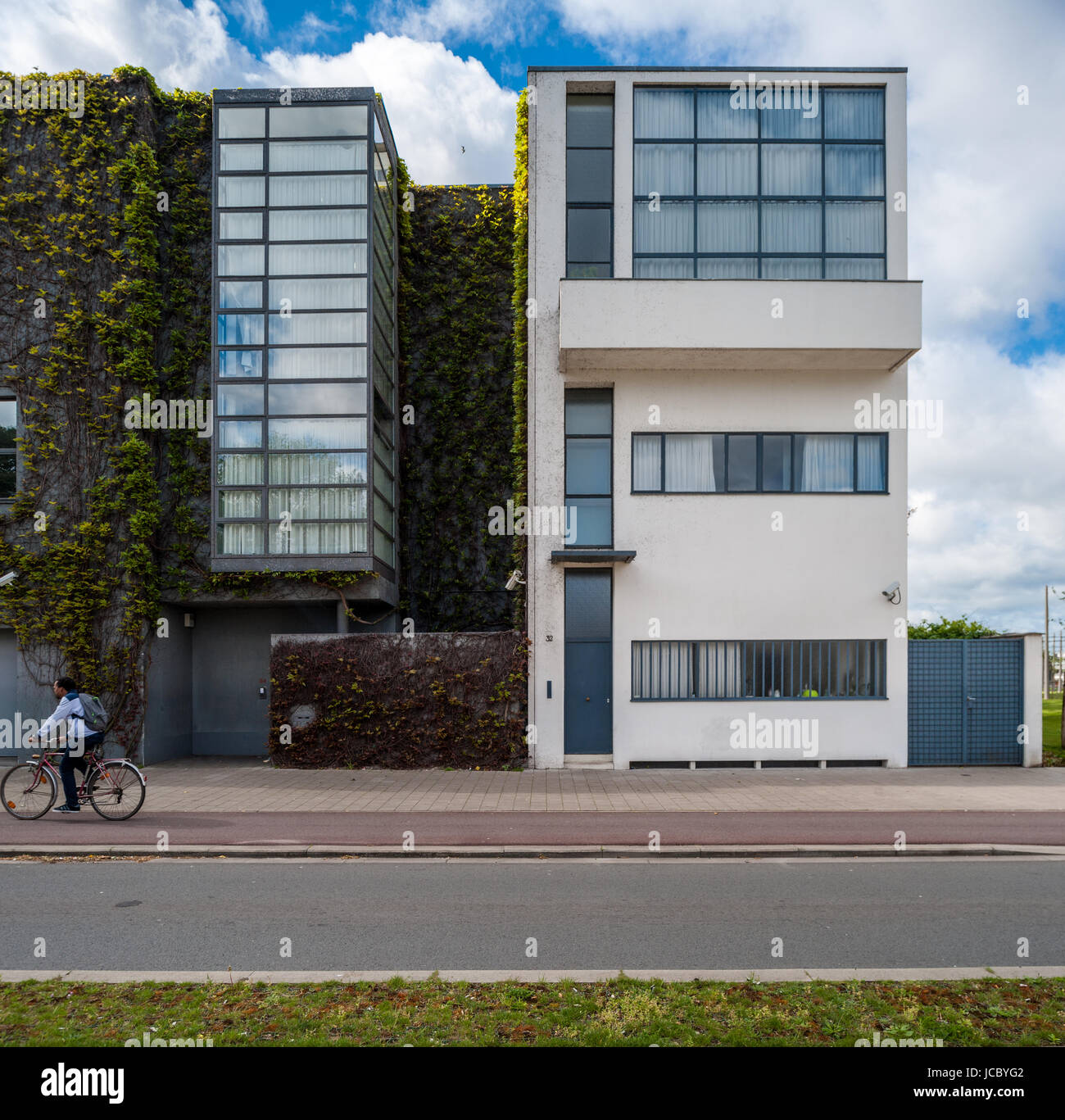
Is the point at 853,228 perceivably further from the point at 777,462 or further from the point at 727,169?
the point at 777,462

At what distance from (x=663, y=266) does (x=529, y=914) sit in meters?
13.0

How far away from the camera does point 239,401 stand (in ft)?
54.3

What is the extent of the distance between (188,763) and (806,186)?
16.7m

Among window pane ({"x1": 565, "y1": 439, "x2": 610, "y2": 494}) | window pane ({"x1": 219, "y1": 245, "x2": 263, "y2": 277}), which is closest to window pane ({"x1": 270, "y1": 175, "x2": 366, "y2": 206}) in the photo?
window pane ({"x1": 219, "y1": 245, "x2": 263, "y2": 277})

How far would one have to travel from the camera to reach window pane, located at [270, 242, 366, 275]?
16.6 metres

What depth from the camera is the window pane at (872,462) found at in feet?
54.3

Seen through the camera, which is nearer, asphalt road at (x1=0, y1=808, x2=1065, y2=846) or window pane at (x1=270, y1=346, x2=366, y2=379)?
asphalt road at (x1=0, y1=808, x2=1065, y2=846)

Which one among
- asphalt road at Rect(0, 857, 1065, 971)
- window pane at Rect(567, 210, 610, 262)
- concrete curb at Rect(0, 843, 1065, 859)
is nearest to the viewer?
asphalt road at Rect(0, 857, 1065, 971)

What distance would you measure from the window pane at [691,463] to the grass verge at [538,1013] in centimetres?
1187

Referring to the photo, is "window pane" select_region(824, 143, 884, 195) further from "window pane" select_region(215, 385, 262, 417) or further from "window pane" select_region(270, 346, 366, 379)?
"window pane" select_region(215, 385, 262, 417)

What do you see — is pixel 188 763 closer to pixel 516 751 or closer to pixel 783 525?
pixel 516 751

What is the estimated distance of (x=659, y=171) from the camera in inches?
658

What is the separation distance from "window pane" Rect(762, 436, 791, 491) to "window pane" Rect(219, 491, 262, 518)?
9731 mm

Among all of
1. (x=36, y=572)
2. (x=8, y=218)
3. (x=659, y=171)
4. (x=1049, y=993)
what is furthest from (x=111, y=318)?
(x=1049, y=993)
